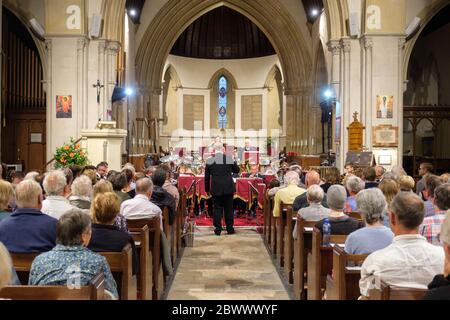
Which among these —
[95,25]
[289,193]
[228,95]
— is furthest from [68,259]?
[228,95]

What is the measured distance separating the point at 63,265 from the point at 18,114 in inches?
607

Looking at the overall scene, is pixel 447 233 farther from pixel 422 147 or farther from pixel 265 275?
pixel 422 147

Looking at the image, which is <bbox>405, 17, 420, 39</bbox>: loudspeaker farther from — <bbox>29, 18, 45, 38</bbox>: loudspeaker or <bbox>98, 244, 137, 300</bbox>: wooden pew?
<bbox>98, 244, 137, 300</bbox>: wooden pew

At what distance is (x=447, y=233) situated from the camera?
2.48 m

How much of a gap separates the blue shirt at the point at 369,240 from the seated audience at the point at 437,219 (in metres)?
0.67

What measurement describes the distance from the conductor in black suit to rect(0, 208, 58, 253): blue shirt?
6.21 metres

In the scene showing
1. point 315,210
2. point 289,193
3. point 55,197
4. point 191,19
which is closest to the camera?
point 55,197

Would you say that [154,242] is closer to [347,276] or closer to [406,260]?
[347,276]

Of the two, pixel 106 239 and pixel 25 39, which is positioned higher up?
pixel 25 39

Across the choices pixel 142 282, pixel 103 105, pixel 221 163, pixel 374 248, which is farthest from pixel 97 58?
pixel 374 248

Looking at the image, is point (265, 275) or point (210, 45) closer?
point (265, 275)

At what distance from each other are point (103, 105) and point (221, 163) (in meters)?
6.03

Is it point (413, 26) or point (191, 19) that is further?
point (191, 19)

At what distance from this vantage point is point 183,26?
78.9 ft
